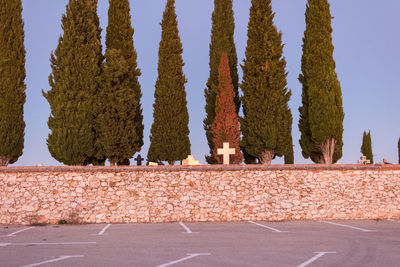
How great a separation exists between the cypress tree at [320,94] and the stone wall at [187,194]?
17.8ft

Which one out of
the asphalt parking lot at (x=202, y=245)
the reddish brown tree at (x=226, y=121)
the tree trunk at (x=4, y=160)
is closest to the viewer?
the asphalt parking lot at (x=202, y=245)

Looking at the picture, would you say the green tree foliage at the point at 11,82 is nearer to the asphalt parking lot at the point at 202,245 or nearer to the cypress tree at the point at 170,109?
the asphalt parking lot at the point at 202,245

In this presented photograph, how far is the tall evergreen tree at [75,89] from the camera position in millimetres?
23719

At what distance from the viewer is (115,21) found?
27.9 meters

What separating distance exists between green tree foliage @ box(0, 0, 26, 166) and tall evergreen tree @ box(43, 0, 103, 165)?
6.81 feet

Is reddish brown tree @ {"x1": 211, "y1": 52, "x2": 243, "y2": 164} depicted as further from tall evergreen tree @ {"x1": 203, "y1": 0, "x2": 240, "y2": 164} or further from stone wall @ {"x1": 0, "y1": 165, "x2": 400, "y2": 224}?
stone wall @ {"x1": 0, "y1": 165, "x2": 400, "y2": 224}

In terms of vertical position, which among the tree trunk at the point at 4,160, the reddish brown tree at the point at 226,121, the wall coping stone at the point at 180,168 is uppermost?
the reddish brown tree at the point at 226,121

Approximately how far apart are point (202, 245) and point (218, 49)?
74.1ft

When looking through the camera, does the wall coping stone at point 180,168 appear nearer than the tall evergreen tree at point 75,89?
Yes

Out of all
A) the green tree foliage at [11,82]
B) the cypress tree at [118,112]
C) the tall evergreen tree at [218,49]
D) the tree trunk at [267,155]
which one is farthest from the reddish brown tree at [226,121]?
the green tree foliage at [11,82]

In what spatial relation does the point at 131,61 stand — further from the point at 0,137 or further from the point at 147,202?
the point at 147,202

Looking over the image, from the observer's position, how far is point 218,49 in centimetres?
3222

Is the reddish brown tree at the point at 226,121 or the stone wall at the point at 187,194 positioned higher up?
the reddish brown tree at the point at 226,121

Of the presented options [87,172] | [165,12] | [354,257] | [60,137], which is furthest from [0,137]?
[354,257]
